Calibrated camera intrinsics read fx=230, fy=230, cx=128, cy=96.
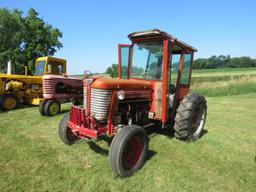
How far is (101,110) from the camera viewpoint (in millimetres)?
3643

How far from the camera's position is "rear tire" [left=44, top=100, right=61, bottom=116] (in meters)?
7.45

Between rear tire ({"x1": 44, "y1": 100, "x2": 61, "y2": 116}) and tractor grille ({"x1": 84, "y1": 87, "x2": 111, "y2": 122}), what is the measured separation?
4250 millimetres

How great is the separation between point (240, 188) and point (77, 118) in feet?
8.77

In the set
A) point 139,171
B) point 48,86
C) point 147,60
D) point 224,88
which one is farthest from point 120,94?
point 224,88

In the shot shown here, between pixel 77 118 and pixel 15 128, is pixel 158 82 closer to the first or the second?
pixel 77 118

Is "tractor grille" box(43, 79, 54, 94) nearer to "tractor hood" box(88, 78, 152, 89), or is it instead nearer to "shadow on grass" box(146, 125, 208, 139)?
"shadow on grass" box(146, 125, 208, 139)

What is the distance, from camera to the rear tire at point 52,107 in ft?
24.5

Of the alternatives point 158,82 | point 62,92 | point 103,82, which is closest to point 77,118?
point 103,82

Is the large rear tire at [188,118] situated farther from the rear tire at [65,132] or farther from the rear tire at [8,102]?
the rear tire at [8,102]

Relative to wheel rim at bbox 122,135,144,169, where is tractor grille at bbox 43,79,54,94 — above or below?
above

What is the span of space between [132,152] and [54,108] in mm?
4772

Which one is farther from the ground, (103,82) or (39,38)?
(39,38)

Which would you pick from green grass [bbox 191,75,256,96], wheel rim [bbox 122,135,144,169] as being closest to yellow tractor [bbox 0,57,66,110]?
wheel rim [bbox 122,135,144,169]

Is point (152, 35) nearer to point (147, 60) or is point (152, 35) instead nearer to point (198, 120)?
point (147, 60)
